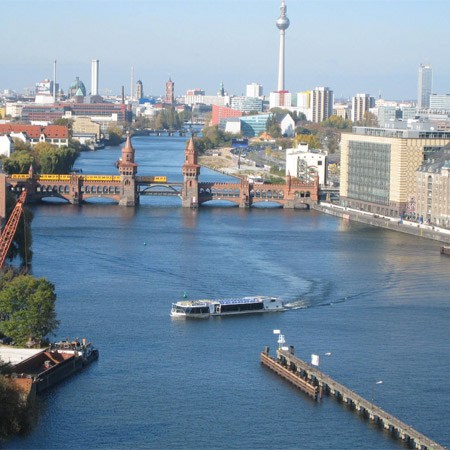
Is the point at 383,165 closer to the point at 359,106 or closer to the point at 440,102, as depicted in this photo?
the point at 359,106

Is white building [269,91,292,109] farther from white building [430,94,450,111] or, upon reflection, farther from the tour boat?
the tour boat

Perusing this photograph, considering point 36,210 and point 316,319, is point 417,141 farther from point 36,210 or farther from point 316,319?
point 316,319

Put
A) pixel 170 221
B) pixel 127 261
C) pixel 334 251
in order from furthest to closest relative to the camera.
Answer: pixel 170 221 → pixel 334 251 → pixel 127 261

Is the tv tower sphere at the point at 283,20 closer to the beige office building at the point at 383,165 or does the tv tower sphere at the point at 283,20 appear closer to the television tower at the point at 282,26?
the television tower at the point at 282,26

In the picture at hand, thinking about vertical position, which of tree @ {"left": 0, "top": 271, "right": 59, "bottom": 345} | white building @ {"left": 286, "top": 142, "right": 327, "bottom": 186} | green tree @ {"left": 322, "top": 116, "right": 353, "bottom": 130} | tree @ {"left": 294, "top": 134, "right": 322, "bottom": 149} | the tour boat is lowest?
the tour boat

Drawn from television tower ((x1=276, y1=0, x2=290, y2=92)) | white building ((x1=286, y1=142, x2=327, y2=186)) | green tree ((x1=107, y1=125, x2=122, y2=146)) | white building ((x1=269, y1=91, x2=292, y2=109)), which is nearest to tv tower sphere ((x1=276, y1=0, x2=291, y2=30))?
television tower ((x1=276, y1=0, x2=290, y2=92))

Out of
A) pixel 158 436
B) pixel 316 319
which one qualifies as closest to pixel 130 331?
pixel 316 319

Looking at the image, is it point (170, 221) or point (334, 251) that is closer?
point (334, 251)
